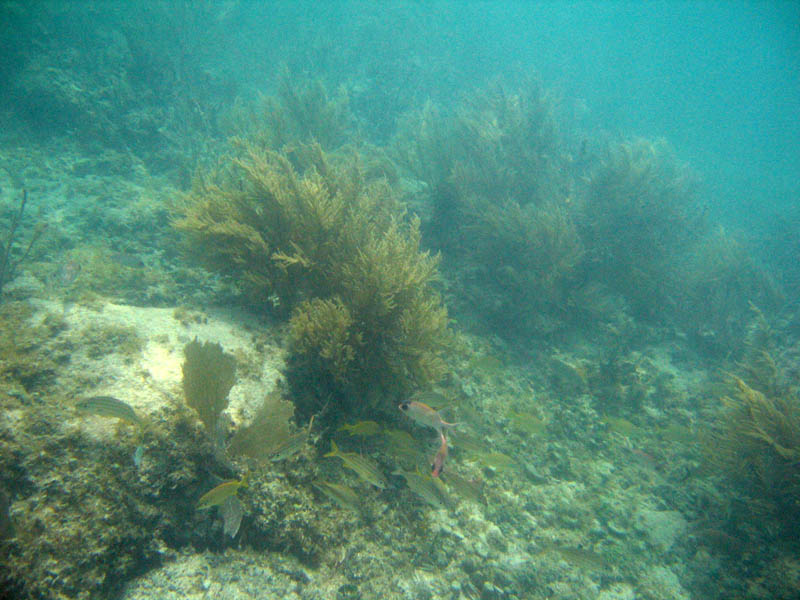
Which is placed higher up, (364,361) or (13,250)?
(364,361)

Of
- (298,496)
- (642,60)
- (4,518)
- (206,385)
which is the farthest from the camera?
(642,60)

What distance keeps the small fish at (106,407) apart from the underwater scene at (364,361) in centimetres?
2

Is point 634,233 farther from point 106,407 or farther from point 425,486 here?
point 106,407

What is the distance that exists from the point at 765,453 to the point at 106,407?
19.8ft

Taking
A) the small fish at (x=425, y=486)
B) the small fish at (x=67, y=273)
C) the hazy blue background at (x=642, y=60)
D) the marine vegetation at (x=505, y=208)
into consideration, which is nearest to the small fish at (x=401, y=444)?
the small fish at (x=425, y=486)

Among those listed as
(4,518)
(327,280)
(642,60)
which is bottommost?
(4,518)

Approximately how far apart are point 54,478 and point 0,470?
227mm

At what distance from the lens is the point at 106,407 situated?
76.4 inches

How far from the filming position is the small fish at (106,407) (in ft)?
6.26

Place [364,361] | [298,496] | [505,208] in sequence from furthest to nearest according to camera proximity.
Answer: [505,208] → [364,361] → [298,496]

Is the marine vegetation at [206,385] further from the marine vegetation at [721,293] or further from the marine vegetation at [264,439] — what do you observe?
the marine vegetation at [721,293]

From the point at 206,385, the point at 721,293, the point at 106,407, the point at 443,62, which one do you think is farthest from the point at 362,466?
the point at 443,62

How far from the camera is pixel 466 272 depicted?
6.63m

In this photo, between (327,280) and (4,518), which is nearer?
(4,518)
